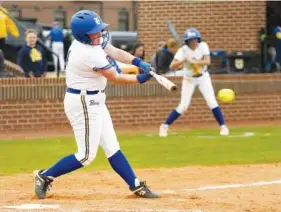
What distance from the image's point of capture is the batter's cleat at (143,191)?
27.1ft

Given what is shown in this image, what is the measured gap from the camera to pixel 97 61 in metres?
7.93

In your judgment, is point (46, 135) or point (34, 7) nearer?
point (46, 135)

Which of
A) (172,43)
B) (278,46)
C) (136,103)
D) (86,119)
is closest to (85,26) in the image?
(86,119)

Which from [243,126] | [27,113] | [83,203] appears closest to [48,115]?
[27,113]

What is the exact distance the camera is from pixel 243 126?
57.0 ft

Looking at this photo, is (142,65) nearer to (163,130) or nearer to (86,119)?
(86,119)

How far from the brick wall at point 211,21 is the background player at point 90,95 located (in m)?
10.8

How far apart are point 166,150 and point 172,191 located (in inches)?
168

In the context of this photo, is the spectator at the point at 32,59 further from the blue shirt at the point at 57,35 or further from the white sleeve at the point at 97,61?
the white sleeve at the point at 97,61

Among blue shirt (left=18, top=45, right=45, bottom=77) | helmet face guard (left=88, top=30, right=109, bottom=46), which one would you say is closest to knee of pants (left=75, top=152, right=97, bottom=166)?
helmet face guard (left=88, top=30, right=109, bottom=46)

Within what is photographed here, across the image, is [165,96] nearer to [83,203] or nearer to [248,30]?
[248,30]

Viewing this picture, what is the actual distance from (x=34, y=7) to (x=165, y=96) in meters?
15.0

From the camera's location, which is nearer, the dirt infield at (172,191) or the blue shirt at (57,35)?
the dirt infield at (172,191)

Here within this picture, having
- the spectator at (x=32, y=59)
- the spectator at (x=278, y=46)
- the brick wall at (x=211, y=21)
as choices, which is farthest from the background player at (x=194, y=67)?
the spectator at (x=278, y=46)
